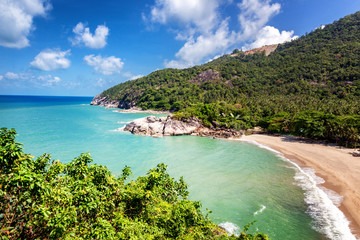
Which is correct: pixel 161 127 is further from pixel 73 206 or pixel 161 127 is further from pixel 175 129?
pixel 73 206

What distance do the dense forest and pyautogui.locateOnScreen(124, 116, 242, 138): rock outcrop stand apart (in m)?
3.43

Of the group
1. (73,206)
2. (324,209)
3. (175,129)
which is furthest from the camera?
(175,129)

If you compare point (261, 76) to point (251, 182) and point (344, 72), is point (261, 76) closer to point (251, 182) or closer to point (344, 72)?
point (344, 72)

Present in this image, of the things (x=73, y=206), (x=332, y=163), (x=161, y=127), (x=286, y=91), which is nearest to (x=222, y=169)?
(x=332, y=163)

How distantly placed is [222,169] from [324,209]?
1381 centimetres

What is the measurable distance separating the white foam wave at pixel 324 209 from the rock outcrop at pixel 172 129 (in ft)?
99.4

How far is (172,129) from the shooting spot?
5644 cm

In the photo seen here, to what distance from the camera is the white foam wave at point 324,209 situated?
48.6 ft

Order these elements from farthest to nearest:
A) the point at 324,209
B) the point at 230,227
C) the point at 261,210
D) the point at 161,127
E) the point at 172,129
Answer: the point at 161,127
the point at 172,129
the point at 261,210
the point at 324,209
the point at 230,227

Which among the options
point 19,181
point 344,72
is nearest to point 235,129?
point 19,181

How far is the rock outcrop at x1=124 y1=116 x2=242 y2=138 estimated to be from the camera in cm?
5516

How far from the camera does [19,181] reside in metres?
4.88

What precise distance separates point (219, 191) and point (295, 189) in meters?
9.61

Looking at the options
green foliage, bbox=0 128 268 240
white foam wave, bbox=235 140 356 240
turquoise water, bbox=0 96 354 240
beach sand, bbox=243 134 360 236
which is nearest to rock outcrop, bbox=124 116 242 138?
turquoise water, bbox=0 96 354 240
